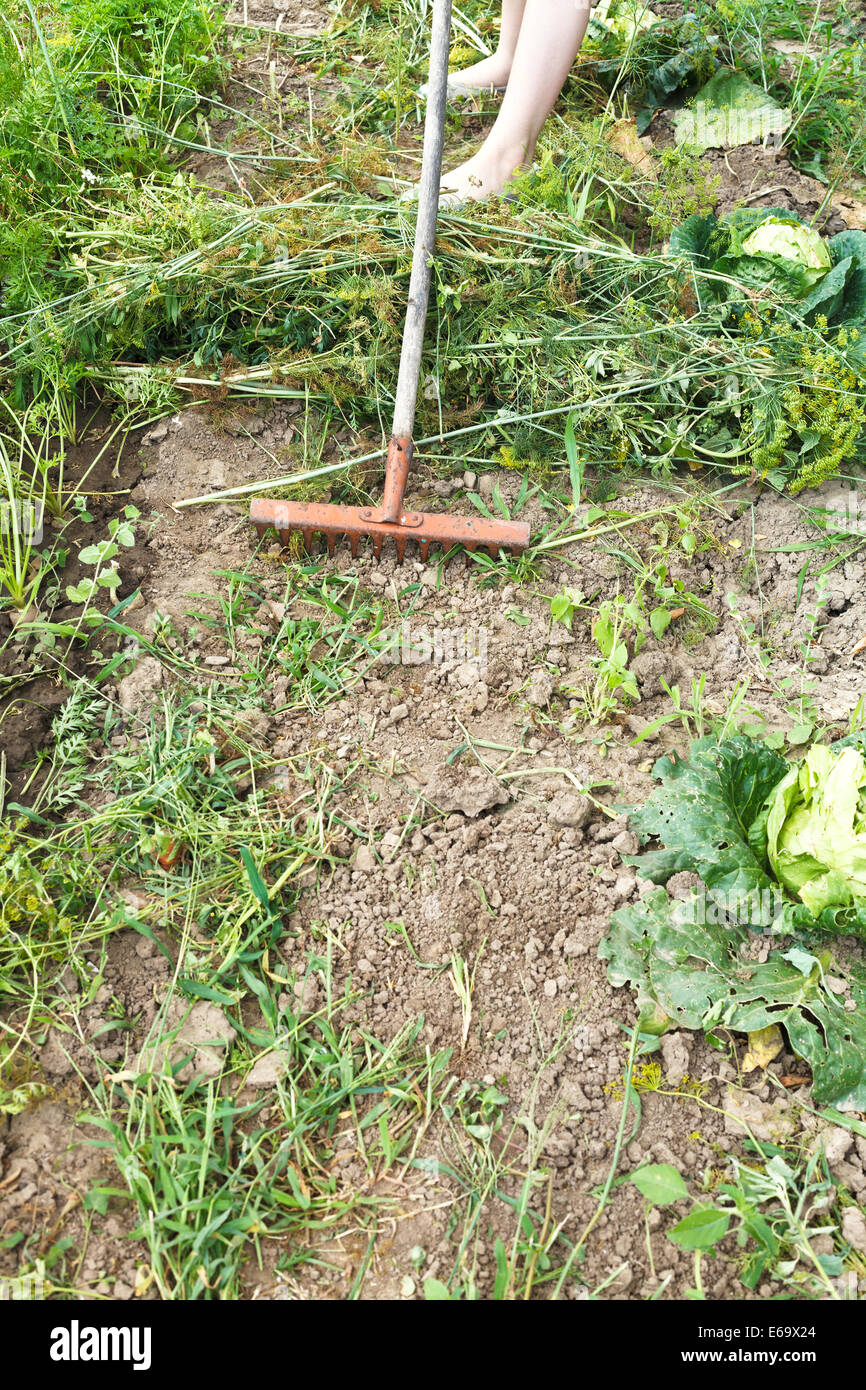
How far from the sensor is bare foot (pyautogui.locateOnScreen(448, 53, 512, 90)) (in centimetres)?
310

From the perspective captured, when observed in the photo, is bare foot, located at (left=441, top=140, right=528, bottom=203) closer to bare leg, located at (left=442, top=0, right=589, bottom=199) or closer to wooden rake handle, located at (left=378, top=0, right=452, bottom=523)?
bare leg, located at (left=442, top=0, right=589, bottom=199)

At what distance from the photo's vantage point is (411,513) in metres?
2.21

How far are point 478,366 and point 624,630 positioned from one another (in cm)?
85

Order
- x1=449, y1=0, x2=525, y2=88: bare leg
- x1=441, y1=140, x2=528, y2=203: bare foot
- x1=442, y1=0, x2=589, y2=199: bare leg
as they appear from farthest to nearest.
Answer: x1=449, y1=0, x2=525, y2=88: bare leg < x1=441, y1=140, x2=528, y2=203: bare foot < x1=442, y1=0, x2=589, y2=199: bare leg

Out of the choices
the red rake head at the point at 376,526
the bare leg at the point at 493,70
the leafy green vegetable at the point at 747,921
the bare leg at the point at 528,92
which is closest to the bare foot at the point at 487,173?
the bare leg at the point at 528,92

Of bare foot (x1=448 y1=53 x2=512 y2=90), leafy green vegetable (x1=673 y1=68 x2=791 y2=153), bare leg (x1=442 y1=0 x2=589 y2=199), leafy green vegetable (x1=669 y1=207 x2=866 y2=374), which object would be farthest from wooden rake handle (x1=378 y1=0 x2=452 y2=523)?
leafy green vegetable (x1=673 y1=68 x2=791 y2=153)

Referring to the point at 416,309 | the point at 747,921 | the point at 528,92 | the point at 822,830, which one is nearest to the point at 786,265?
the point at 528,92

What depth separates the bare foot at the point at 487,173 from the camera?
2654 mm

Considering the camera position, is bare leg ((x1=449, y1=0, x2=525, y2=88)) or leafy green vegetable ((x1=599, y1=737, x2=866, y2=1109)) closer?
leafy green vegetable ((x1=599, y1=737, x2=866, y2=1109))

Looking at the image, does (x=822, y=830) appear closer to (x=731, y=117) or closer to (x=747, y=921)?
(x=747, y=921)

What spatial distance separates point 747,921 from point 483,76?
2.93 m

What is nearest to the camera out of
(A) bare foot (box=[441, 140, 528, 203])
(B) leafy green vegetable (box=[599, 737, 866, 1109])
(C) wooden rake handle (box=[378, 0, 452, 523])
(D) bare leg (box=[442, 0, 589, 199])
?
(B) leafy green vegetable (box=[599, 737, 866, 1109])

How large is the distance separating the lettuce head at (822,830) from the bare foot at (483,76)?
266 cm

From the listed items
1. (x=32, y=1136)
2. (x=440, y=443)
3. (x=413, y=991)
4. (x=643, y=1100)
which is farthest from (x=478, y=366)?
(x=32, y=1136)
